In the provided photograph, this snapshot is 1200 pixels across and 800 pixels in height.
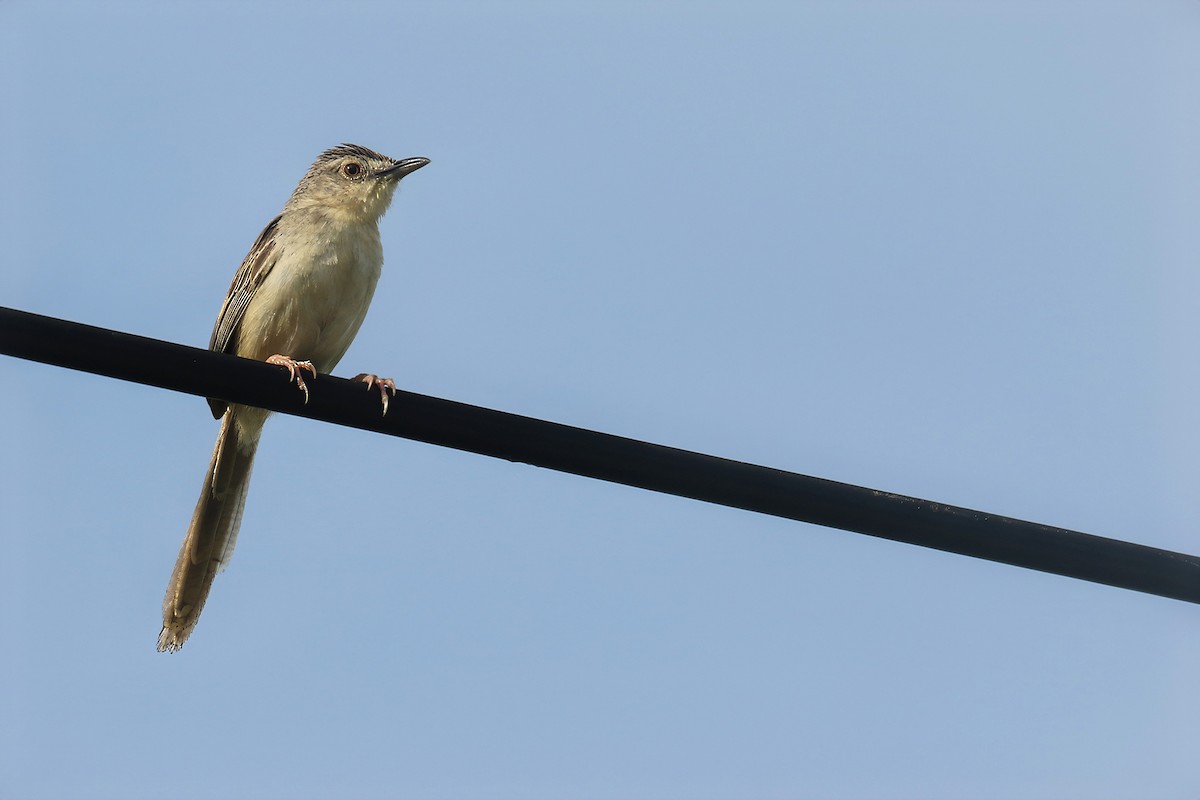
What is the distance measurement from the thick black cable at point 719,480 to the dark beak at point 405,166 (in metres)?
4.65

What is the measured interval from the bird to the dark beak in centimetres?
28

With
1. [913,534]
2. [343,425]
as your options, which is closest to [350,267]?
[343,425]

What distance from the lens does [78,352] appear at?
3.94 metres

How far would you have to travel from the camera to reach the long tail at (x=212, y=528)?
7.14m

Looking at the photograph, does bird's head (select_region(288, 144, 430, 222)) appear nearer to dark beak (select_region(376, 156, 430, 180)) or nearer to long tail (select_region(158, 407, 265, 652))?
dark beak (select_region(376, 156, 430, 180))

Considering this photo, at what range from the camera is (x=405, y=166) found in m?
8.61

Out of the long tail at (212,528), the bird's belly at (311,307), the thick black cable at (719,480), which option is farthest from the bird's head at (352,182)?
the thick black cable at (719,480)

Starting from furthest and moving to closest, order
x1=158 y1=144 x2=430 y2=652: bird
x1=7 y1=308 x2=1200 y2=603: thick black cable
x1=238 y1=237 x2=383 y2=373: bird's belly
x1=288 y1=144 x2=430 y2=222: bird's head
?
1. x1=288 y1=144 x2=430 y2=222: bird's head
2. x1=238 y1=237 x2=383 y2=373: bird's belly
3. x1=158 y1=144 x2=430 y2=652: bird
4. x1=7 y1=308 x2=1200 y2=603: thick black cable

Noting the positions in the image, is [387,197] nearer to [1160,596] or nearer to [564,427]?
[564,427]

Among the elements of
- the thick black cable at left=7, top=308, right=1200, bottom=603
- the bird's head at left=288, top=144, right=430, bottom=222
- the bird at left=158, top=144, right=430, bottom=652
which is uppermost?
the bird's head at left=288, top=144, right=430, bottom=222

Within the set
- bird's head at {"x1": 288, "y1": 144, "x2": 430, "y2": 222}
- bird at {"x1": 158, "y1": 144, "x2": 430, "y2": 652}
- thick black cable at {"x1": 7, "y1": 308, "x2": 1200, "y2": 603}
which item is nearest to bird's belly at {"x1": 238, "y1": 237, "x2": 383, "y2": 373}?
bird at {"x1": 158, "y1": 144, "x2": 430, "y2": 652}

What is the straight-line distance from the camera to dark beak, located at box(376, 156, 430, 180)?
28.1ft

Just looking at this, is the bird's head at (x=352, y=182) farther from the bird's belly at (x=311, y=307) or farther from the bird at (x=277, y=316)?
the bird's belly at (x=311, y=307)

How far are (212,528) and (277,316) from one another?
1.42 metres
